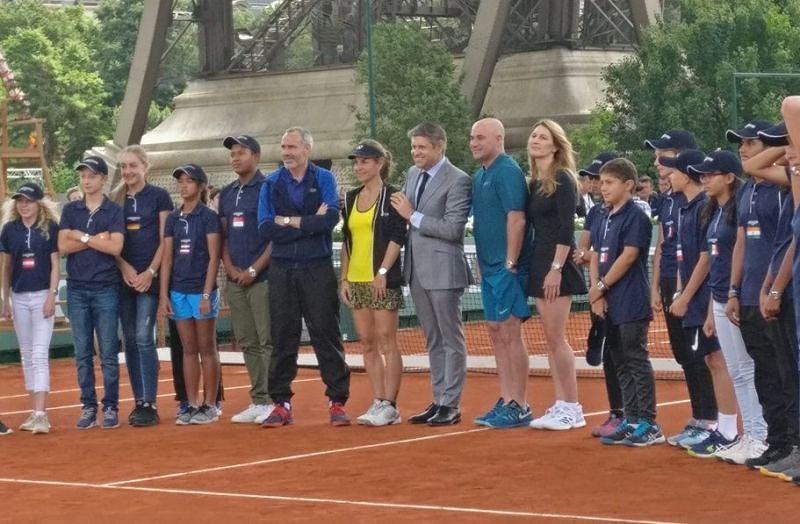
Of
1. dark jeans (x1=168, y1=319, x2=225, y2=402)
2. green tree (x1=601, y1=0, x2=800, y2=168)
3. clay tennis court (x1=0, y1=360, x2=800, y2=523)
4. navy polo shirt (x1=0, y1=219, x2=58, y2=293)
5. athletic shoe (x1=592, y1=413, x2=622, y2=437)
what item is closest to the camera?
clay tennis court (x1=0, y1=360, x2=800, y2=523)

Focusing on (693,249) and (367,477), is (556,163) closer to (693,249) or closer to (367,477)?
(693,249)

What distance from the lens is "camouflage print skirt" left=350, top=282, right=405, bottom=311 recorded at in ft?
41.7

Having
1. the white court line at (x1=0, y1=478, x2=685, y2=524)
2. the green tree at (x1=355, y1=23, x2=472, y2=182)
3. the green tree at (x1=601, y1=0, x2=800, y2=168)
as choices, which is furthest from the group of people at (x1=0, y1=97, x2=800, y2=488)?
the green tree at (x1=355, y1=23, x2=472, y2=182)

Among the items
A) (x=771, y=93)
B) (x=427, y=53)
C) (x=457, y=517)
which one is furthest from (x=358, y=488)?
(x=427, y=53)

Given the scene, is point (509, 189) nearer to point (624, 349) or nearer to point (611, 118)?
point (624, 349)

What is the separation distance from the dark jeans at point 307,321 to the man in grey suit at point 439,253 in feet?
2.00

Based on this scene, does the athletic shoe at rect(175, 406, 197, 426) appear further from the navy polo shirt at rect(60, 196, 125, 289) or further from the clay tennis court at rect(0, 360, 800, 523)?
the navy polo shirt at rect(60, 196, 125, 289)

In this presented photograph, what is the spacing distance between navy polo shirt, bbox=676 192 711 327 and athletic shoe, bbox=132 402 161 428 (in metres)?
4.29

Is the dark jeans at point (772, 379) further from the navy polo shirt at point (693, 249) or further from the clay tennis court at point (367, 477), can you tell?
the navy polo shirt at point (693, 249)

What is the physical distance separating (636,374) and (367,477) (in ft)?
6.80

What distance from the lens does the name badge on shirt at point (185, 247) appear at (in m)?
13.3

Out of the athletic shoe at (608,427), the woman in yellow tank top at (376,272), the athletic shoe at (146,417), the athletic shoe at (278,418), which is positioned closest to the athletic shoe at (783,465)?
the athletic shoe at (608,427)

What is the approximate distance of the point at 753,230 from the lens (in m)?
9.84

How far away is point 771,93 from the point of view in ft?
113
